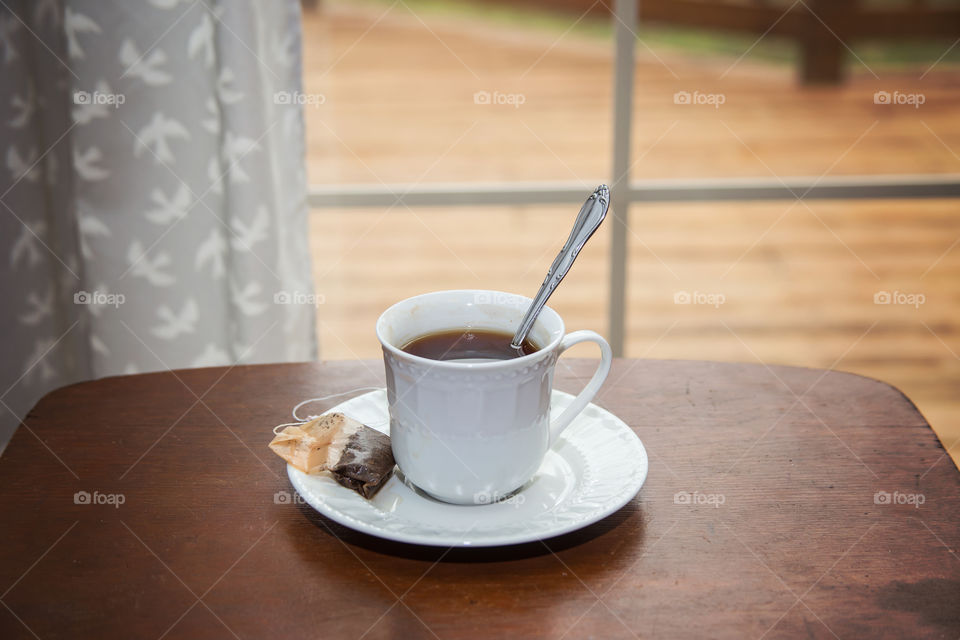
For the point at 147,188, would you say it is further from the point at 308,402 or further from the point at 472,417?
the point at 472,417

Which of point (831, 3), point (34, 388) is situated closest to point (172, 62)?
point (34, 388)

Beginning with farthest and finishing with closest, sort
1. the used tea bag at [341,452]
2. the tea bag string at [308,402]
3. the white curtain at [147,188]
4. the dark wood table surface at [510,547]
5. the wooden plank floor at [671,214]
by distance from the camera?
the wooden plank floor at [671,214] < the white curtain at [147,188] < the tea bag string at [308,402] < the used tea bag at [341,452] < the dark wood table surface at [510,547]

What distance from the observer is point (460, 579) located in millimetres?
658

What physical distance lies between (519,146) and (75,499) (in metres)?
3.99

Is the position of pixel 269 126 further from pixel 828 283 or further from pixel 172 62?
pixel 828 283

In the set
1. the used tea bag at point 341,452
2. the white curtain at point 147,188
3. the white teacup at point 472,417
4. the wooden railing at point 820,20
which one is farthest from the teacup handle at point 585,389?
the wooden railing at point 820,20

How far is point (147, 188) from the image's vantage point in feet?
5.03

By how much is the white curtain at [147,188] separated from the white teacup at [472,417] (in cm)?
91

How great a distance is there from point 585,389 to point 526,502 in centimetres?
11

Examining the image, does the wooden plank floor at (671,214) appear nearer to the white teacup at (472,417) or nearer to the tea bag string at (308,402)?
the tea bag string at (308,402)

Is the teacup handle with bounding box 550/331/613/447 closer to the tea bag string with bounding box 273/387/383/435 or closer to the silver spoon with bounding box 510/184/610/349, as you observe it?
the silver spoon with bounding box 510/184/610/349

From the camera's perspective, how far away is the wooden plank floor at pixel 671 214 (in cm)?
261

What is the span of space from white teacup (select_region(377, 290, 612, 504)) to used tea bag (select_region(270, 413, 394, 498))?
2 cm

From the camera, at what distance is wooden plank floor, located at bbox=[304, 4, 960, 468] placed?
2609 millimetres
